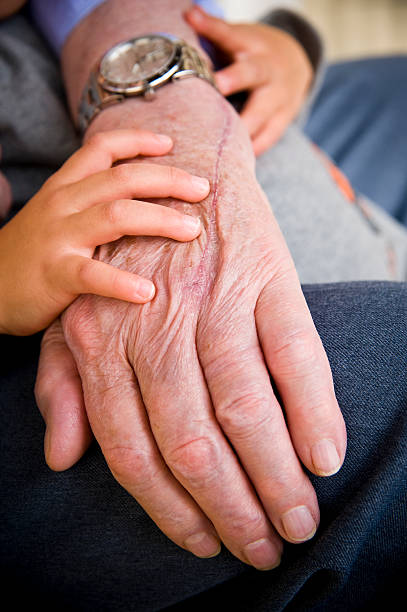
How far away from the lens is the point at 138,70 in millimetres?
733

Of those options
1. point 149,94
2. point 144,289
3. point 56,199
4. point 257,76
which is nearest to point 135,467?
point 144,289

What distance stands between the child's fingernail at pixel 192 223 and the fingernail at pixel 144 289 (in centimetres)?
8

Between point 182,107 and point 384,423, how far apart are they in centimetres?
47

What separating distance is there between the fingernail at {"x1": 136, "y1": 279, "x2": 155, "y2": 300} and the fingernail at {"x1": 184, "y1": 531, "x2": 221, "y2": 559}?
24cm

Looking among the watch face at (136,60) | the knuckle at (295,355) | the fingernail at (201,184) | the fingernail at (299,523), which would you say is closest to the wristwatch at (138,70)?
the watch face at (136,60)

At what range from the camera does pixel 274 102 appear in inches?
36.3

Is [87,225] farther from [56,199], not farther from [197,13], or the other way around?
[197,13]

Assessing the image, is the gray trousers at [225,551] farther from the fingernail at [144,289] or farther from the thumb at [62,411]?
the fingernail at [144,289]

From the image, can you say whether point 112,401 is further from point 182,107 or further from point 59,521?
point 182,107

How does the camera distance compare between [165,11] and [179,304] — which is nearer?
[179,304]

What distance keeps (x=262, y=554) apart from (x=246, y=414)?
5.8 inches

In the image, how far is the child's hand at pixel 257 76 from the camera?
0.88 m

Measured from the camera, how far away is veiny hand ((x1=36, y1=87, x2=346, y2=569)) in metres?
0.47

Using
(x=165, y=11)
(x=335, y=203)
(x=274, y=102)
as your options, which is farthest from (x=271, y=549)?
(x=165, y=11)
